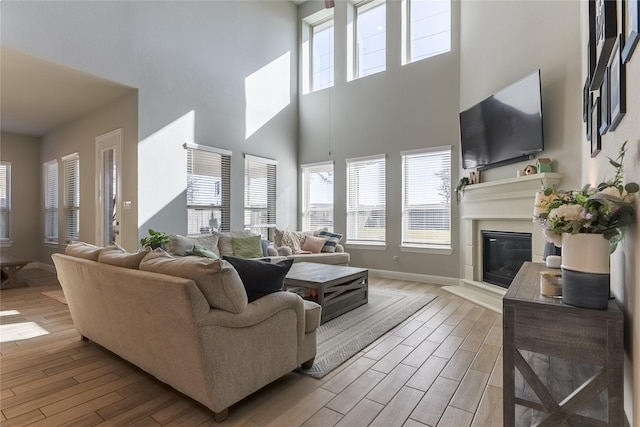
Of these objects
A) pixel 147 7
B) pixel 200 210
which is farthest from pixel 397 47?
pixel 200 210

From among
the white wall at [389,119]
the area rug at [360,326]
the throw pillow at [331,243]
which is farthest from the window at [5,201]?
the area rug at [360,326]

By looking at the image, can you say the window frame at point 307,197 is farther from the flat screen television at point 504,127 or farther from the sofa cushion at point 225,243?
the flat screen television at point 504,127

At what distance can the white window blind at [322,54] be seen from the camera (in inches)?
279

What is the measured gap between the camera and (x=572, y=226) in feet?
4.64

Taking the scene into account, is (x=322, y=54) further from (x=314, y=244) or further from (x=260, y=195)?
(x=314, y=244)

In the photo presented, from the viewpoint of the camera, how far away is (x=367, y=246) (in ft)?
20.6

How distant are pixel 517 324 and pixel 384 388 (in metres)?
1.02

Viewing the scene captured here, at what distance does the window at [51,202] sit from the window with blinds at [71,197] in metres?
0.58

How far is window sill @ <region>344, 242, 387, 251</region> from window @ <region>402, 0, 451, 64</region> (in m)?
3.41

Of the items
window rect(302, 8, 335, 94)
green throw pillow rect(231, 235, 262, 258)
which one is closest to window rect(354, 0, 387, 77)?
window rect(302, 8, 335, 94)

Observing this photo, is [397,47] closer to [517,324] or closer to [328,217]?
[328,217]

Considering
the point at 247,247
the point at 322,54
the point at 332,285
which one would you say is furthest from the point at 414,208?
the point at 322,54

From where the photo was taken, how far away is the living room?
12.3 feet

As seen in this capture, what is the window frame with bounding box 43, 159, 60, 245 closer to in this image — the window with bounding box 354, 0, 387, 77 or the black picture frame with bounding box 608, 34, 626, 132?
the window with bounding box 354, 0, 387, 77
